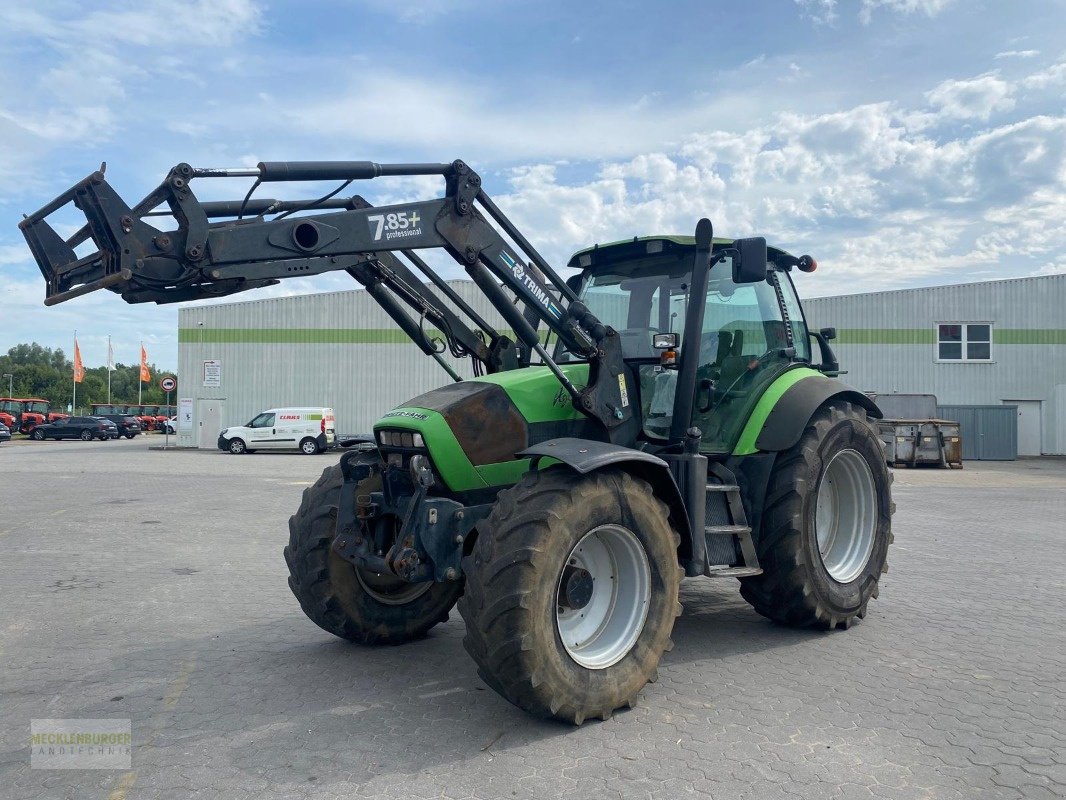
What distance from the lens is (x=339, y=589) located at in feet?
17.9

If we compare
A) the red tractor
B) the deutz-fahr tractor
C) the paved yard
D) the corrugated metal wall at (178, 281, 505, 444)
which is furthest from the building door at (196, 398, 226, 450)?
the deutz-fahr tractor

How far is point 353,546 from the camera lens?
5.05 m

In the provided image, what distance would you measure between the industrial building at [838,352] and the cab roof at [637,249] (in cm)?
2230

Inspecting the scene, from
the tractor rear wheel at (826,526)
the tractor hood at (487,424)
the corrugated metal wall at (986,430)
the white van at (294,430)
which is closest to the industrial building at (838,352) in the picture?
the corrugated metal wall at (986,430)

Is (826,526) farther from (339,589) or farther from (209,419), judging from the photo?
(209,419)

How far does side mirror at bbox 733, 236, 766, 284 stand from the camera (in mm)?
5441

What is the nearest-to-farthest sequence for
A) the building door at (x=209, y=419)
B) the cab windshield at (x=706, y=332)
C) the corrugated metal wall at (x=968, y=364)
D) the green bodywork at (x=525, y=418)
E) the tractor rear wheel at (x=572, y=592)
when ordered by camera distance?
1. the tractor rear wheel at (x=572, y=592)
2. the green bodywork at (x=525, y=418)
3. the cab windshield at (x=706, y=332)
4. the corrugated metal wall at (x=968, y=364)
5. the building door at (x=209, y=419)

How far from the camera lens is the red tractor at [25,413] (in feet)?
156

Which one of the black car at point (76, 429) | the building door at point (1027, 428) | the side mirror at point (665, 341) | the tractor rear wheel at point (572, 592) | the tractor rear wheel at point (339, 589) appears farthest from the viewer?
the black car at point (76, 429)

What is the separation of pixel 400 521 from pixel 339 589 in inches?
28.4

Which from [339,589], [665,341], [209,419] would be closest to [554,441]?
[665,341]

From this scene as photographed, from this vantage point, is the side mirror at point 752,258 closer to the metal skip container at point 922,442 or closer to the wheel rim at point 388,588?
the wheel rim at point 388,588

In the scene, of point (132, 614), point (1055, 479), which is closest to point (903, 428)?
point (1055, 479)

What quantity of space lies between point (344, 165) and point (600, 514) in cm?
237
